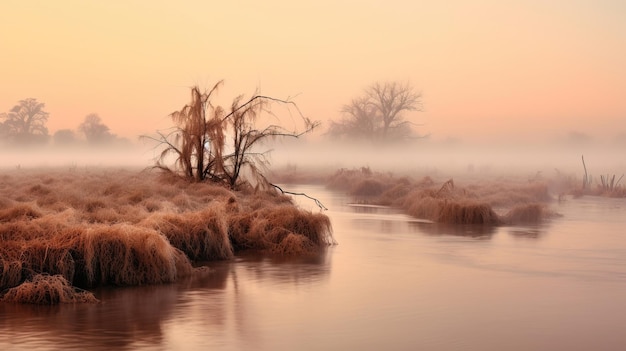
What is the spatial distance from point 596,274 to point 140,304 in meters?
9.33

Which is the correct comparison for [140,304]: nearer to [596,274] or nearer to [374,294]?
[374,294]

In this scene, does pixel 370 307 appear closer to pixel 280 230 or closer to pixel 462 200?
pixel 280 230

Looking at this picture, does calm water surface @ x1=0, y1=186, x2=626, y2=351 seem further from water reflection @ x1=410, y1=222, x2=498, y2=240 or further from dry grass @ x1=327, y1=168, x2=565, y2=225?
dry grass @ x1=327, y1=168, x2=565, y2=225

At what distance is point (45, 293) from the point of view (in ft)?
39.2

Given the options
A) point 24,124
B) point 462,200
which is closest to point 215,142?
point 462,200

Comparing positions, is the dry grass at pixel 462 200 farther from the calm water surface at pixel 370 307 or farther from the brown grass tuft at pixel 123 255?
the brown grass tuft at pixel 123 255

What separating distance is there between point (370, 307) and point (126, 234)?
4.35 metres

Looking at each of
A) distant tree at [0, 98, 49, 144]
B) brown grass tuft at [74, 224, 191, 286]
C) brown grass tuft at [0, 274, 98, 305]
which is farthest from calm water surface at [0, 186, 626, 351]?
distant tree at [0, 98, 49, 144]

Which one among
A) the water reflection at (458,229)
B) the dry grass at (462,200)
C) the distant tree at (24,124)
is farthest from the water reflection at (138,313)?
the distant tree at (24,124)

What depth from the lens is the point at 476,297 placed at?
13.4m

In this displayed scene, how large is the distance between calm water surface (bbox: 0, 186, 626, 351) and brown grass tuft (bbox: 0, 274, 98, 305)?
0.95 ft

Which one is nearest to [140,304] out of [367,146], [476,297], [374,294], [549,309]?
[374,294]

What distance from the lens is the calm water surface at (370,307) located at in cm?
1029

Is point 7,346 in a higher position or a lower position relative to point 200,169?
lower
